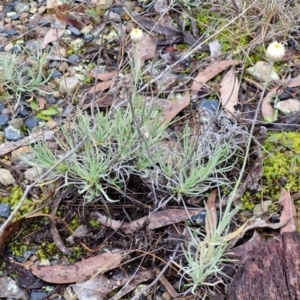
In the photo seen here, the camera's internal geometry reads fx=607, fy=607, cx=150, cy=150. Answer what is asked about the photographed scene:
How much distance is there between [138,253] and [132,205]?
177 mm

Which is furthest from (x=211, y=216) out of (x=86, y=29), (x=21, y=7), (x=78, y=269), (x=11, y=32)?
(x=21, y=7)

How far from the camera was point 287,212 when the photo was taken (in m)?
1.82

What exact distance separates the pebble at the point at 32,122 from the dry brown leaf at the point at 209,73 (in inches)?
22.7

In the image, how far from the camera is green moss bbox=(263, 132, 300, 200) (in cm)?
190

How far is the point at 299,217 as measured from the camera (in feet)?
5.92

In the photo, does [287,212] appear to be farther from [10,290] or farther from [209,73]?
[10,290]

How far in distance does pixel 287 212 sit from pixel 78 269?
641 millimetres

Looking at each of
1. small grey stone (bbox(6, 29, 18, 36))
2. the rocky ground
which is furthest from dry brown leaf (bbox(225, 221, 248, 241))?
small grey stone (bbox(6, 29, 18, 36))

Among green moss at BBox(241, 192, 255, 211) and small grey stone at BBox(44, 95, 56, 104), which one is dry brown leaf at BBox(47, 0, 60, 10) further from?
green moss at BBox(241, 192, 255, 211)

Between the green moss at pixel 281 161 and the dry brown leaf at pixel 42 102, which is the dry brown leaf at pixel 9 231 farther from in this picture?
the green moss at pixel 281 161

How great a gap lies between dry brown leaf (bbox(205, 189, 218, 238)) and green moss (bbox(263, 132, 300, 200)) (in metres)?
0.17

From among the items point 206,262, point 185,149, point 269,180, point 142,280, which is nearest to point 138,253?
point 142,280

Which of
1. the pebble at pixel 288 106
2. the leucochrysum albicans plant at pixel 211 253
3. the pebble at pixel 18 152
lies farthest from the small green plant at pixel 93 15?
the leucochrysum albicans plant at pixel 211 253

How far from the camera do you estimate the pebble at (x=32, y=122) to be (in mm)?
2145
